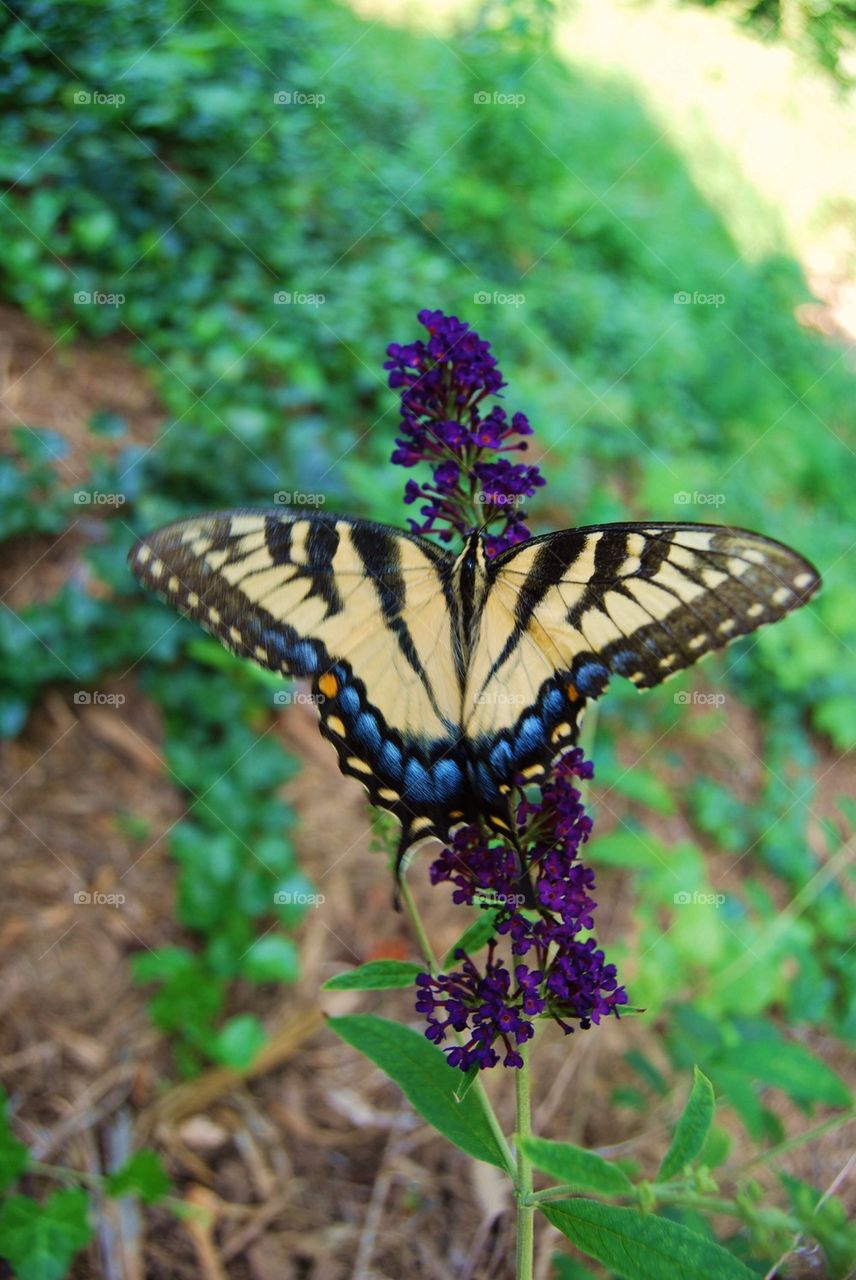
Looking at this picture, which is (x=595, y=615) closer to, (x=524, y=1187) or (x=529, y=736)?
(x=529, y=736)

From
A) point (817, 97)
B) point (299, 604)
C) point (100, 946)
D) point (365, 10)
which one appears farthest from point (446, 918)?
point (365, 10)

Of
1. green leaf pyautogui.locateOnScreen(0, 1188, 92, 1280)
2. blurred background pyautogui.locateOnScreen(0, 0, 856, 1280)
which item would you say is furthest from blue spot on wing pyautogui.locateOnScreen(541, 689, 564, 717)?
green leaf pyautogui.locateOnScreen(0, 1188, 92, 1280)

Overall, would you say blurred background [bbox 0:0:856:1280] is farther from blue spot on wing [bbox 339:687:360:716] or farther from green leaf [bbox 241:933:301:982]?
blue spot on wing [bbox 339:687:360:716]

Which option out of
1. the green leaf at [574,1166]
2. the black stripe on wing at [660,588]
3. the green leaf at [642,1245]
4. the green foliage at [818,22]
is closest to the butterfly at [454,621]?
the black stripe on wing at [660,588]

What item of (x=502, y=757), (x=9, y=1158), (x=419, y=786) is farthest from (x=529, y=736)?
(x=9, y=1158)

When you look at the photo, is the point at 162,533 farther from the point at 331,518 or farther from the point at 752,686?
the point at 752,686
